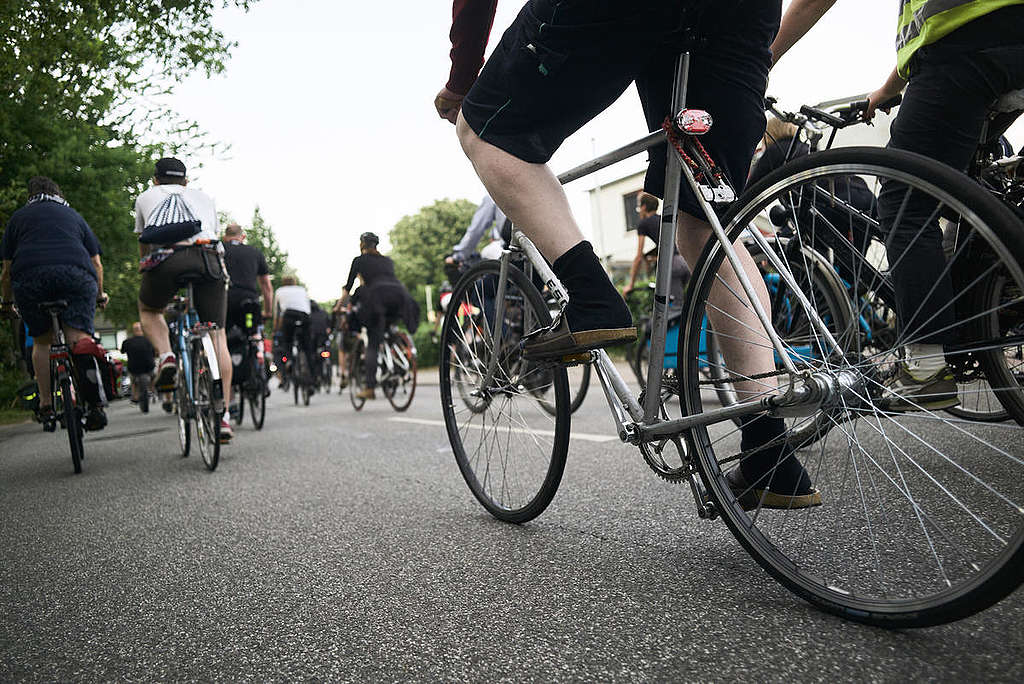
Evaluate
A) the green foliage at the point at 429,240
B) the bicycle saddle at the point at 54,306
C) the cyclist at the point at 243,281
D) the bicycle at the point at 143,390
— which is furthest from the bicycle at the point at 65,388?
the green foliage at the point at 429,240

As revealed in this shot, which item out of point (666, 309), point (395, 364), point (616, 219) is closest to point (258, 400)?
point (395, 364)

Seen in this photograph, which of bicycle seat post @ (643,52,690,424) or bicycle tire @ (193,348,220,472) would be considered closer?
bicycle seat post @ (643,52,690,424)

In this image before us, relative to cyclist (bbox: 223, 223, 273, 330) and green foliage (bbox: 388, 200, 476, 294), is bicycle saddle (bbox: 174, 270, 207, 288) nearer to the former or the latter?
cyclist (bbox: 223, 223, 273, 330)

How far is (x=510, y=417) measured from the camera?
268cm

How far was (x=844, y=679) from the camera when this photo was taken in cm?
122

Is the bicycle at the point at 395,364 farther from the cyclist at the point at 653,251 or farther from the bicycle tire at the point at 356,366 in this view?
the cyclist at the point at 653,251

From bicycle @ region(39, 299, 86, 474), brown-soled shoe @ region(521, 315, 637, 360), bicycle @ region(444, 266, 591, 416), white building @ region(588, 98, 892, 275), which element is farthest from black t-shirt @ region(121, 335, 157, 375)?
white building @ region(588, 98, 892, 275)

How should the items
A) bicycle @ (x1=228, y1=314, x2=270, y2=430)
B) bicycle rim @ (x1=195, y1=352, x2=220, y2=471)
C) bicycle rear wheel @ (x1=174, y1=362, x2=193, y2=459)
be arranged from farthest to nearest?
1. bicycle @ (x1=228, y1=314, x2=270, y2=430)
2. bicycle rear wheel @ (x1=174, y1=362, x2=193, y2=459)
3. bicycle rim @ (x1=195, y1=352, x2=220, y2=471)

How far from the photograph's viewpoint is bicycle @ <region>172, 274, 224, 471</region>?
436cm

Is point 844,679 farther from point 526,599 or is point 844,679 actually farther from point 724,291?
point 724,291

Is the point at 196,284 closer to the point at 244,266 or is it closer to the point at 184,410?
the point at 184,410

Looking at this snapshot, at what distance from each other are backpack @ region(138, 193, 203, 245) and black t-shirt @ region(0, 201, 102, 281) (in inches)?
21.5

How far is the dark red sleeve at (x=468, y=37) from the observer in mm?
1974

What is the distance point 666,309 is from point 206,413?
11.6 feet
